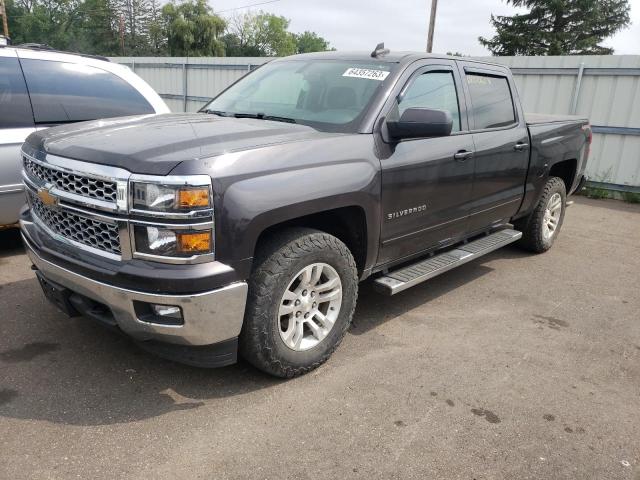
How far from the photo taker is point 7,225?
475 cm

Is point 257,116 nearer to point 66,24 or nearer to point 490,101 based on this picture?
point 490,101

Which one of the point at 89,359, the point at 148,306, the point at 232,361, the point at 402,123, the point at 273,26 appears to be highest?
the point at 273,26

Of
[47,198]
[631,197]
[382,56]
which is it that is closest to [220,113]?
[382,56]

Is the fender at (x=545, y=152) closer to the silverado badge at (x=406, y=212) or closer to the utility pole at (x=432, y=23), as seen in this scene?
the silverado badge at (x=406, y=212)

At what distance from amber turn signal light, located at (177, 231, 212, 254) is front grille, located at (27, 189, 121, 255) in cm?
33

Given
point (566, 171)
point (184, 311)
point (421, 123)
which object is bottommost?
point (184, 311)

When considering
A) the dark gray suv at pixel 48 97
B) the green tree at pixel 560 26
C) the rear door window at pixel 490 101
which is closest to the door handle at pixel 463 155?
the rear door window at pixel 490 101

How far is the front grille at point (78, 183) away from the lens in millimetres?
2533

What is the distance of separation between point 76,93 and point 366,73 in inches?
116

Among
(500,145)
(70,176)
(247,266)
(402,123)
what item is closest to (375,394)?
(247,266)

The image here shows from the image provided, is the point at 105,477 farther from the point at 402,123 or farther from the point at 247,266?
the point at 402,123

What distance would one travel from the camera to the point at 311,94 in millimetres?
3723

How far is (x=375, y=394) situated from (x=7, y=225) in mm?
3693

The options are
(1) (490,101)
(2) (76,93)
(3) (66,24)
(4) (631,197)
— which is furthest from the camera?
(3) (66,24)
